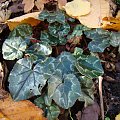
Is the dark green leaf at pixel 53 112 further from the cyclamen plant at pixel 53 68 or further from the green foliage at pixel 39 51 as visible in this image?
the green foliage at pixel 39 51

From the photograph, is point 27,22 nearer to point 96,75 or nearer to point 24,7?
point 24,7

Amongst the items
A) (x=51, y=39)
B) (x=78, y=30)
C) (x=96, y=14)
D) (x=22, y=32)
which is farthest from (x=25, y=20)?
(x=96, y=14)

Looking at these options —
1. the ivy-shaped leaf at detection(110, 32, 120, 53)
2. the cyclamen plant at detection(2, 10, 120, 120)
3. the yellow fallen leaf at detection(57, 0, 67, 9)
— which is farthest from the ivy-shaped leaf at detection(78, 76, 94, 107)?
the yellow fallen leaf at detection(57, 0, 67, 9)

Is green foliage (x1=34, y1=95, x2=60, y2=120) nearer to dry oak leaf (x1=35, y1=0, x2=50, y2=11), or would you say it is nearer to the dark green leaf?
the dark green leaf

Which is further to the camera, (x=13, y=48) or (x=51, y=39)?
(x=51, y=39)

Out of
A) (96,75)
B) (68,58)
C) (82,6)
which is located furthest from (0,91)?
(82,6)

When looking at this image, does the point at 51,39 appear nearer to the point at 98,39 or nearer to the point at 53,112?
the point at 98,39

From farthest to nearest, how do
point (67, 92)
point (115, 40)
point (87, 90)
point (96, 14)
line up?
point (96, 14) → point (115, 40) → point (87, 90) → point (67, 92)
